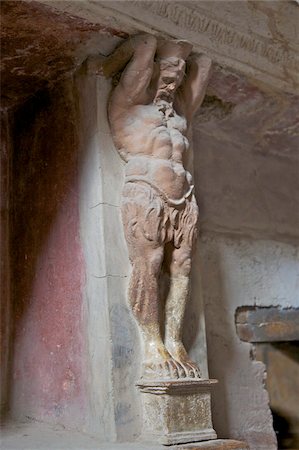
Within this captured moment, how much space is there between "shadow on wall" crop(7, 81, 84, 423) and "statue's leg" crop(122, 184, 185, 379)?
26cm

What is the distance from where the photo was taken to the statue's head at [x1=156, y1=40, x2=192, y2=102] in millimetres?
2537

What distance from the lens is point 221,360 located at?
9.55 feet

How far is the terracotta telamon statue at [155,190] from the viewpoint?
7.70ft

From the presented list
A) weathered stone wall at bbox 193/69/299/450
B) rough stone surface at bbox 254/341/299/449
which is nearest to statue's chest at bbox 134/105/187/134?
weathered stone wall at bbox 193/69/299/450

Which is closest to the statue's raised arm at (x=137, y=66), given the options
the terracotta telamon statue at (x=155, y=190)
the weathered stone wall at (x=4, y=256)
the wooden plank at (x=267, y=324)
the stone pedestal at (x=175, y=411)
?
the terracotta telamon statue at (x=155, y=190)

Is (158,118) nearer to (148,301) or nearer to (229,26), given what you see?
(229,26)

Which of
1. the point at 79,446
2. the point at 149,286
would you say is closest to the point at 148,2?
the point at 149,286

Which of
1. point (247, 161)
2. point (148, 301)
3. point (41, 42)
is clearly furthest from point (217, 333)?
point (41, 42)

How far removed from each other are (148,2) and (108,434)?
5.46 ft

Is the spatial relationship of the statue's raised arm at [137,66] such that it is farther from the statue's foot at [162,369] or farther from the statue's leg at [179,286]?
the statue's foot at [162,369]

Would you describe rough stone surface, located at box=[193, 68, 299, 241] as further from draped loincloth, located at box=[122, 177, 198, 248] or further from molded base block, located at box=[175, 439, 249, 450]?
molded base block, located at box=[175, 439, 249, 450]

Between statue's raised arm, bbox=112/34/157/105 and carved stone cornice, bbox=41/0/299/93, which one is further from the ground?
carved stone cornice, bbox=41/0/299/93

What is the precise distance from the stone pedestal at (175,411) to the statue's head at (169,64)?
1155mm

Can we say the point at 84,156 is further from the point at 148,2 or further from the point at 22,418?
the point at 22,418
